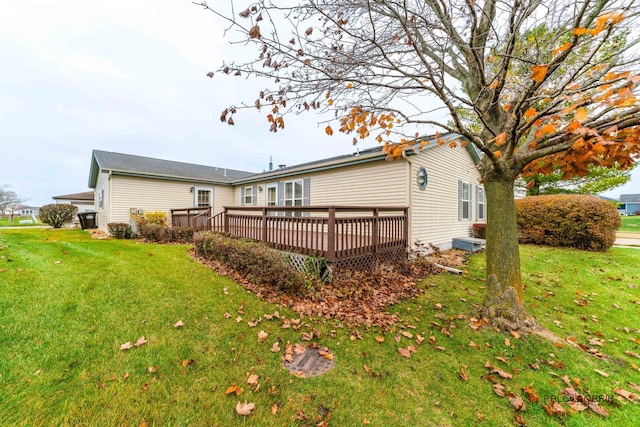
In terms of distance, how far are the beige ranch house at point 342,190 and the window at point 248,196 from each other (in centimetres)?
6

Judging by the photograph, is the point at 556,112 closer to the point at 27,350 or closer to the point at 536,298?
the point at 536,298

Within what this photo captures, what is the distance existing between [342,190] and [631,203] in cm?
7188

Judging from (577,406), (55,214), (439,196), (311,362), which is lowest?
(577,406)

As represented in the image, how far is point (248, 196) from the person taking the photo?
47.9 ft

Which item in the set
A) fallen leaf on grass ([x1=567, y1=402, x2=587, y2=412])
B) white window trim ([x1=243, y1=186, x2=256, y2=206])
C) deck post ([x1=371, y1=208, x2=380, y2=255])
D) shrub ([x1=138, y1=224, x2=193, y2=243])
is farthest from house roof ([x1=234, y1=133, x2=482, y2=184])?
fallen leaf on grass ([x1=567, y1=402, x2=587, y2=412])

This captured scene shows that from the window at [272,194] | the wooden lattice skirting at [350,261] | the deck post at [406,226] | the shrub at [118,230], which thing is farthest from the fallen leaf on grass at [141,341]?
the shrub at [118,230]

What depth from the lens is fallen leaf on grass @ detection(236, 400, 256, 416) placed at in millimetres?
2070

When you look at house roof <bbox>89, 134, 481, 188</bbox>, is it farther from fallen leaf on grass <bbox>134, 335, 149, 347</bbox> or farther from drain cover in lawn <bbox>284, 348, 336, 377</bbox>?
fallen leaf on grass <bbox>134, 335, 149, 347</bbox>

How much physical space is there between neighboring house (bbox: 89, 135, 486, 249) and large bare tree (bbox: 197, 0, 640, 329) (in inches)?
142

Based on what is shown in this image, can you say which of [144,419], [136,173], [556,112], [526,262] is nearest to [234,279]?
[144,419]

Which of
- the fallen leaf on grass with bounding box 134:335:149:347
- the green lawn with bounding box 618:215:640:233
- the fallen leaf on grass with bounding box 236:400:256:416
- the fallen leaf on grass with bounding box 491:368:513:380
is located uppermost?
the green lawn with bounding box 618:215:640:233

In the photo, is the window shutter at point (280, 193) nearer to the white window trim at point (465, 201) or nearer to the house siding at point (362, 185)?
the house siding at point (362, 185)

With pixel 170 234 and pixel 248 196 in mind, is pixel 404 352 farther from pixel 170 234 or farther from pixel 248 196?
pixel 248 196

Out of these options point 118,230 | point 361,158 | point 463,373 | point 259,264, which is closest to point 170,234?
point 118,230
